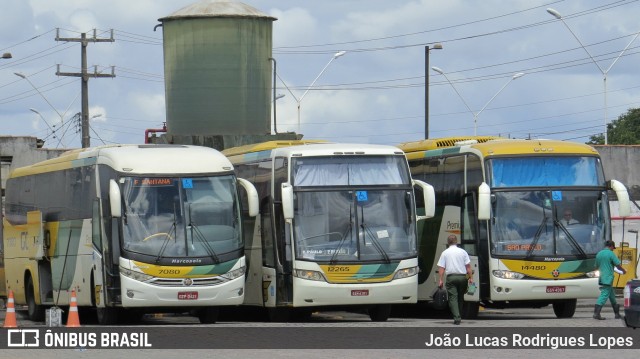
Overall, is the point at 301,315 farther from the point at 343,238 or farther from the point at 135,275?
the point at 135,275

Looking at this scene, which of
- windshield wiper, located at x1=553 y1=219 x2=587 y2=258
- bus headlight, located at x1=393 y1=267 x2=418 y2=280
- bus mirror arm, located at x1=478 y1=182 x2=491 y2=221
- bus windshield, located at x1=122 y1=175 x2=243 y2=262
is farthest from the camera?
windshield wiper, located at x1=553 y1=219 x2=587 y2=258

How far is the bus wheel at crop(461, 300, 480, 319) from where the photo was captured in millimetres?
29844

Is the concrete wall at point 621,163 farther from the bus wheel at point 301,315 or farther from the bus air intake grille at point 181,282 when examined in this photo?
the bus air intake grille at point 181,282

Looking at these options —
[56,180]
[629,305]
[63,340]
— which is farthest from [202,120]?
[629,305]

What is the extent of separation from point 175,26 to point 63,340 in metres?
33.1

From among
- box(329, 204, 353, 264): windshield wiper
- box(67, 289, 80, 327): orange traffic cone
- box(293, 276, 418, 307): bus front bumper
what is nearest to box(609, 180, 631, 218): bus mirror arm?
box(293, 276, 418, 307): bus front bumper

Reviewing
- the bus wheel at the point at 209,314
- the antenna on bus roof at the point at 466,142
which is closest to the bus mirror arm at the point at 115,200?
the bus wheel at the point at 209,314

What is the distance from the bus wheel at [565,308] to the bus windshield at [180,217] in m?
6.98

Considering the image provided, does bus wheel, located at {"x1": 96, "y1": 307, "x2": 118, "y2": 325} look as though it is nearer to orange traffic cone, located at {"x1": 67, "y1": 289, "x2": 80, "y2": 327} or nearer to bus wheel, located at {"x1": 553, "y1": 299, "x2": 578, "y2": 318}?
orange traffic cone, located at {"x1": 67, "y1": 289, "x2": 80, "y2": 327}

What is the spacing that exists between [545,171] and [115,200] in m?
8.37

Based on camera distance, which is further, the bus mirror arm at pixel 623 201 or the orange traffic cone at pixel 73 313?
the bus mirror arm at pixel 623 201

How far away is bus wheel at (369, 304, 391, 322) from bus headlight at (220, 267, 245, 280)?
2.73 meters

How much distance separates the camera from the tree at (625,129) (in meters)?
123

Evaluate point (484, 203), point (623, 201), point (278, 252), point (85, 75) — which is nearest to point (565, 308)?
point (623, 201)
